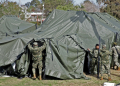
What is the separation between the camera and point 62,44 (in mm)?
9016

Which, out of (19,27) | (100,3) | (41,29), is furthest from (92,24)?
(100,3)

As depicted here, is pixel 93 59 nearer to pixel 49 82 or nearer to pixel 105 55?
pixel 105 55

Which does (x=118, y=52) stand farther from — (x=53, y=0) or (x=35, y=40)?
(x=53, y=0)

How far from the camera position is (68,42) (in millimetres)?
9844

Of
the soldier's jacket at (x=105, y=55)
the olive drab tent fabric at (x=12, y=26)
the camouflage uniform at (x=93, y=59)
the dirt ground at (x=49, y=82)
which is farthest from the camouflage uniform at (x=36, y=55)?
the olive drab tent fabric at (x=12, y=26)

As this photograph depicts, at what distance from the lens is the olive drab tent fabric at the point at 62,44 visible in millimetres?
8578

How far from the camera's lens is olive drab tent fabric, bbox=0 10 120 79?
8578 millimetres

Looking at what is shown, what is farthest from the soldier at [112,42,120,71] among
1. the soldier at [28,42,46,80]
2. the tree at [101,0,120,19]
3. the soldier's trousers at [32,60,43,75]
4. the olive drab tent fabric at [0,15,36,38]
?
the tree at [101,0,120,19]

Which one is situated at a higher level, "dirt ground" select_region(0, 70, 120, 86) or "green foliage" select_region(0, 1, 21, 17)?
"green foliage" select_region(0, 1, 21, 17)

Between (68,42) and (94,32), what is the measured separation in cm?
201

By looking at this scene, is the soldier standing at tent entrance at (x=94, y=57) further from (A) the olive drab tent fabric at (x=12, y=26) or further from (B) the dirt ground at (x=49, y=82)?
(A) the olive drab tent fabric at (x=12, y=26)

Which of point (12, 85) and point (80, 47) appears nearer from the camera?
point (12, 85)

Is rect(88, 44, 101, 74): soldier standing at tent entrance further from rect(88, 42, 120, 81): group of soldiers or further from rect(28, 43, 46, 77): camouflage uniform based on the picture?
rect(28, 43, 46, 77): camouflage uniform

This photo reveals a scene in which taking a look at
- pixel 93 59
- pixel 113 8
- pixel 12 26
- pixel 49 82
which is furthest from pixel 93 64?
pixel 113 8
